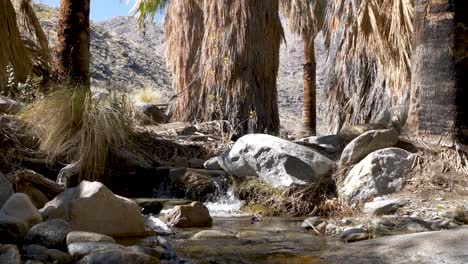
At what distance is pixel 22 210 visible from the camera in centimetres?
429

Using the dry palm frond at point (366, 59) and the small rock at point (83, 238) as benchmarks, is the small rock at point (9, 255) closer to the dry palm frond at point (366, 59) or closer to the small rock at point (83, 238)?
the small rock at point (83, 238)

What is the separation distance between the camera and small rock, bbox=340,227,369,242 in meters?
4.46

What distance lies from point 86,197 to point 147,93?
11.4m

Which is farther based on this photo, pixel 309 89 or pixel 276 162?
pixel 309 89

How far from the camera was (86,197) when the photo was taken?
4.63m

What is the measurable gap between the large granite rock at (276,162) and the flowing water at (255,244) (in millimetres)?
695

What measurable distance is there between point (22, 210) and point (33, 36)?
17.6 ft

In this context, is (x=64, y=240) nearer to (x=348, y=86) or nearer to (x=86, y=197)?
(x=86, y=197)

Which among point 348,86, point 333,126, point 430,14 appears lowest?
point 333,126

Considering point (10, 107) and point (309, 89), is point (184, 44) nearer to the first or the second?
point (10, 107)

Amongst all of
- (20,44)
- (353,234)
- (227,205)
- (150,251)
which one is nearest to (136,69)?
(20,44)

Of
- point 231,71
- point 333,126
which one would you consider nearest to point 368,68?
point 333,126

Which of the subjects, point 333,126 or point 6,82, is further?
point 333,126

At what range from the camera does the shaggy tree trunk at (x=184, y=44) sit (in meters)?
10.9
